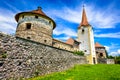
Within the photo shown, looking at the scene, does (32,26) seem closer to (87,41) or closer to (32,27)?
(32,27)

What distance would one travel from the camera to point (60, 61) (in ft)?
39.1

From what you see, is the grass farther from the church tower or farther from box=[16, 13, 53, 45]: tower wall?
the church tower

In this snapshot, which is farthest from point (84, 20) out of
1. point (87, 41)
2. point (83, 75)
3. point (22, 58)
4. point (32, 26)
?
point (22, 58)

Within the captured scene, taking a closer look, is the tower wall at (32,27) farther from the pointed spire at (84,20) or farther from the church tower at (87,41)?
the pointed spire at (84,20)

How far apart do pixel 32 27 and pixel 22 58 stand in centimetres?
1233

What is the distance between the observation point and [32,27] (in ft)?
60.8

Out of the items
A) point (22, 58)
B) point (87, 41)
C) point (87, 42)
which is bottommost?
point (22, 58)

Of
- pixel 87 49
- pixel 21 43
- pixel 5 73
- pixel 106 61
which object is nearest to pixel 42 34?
pixel 21 43

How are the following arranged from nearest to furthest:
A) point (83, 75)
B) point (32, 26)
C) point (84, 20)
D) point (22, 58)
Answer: point (22, 58), point (83, 75), point (32, 26), point (84, 20)

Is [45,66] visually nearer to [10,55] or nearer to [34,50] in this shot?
[34,50]

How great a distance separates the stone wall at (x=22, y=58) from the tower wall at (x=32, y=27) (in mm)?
9016

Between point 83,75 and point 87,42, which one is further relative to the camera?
point 87,42

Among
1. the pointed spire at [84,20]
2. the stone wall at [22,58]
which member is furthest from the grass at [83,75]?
the pointed spire at [84,20]

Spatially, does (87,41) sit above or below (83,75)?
above
